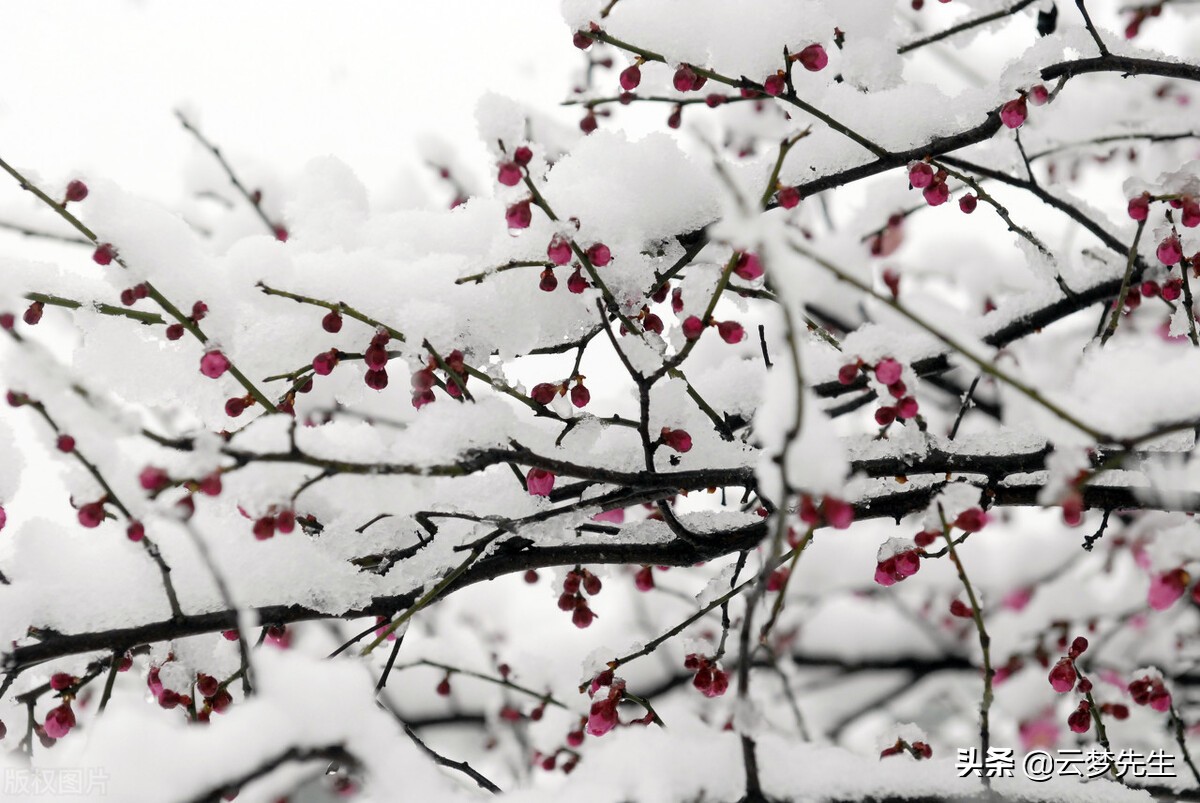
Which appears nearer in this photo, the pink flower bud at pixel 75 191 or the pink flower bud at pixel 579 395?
the pink flower bud at pixel 75 191

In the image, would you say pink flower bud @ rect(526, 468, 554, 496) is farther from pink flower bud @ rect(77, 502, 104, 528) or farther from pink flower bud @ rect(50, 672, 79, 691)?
pink flower bud @ rect(50, 672, 79, 691)

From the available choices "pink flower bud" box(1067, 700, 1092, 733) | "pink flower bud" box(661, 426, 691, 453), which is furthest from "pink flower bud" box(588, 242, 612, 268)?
"pink flower bud" box(1067, 700, 1092, 733)

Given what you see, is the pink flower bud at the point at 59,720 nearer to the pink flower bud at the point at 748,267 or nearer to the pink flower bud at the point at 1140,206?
the pink flower bud at the point at 748,267

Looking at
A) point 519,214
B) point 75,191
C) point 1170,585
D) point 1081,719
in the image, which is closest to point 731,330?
point 519,214

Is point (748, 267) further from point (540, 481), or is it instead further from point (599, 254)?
point (540, 481)

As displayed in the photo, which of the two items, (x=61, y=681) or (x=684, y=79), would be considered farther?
(x=684, y=79)

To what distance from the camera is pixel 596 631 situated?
4.50m

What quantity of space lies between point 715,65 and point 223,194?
2356 millimetres

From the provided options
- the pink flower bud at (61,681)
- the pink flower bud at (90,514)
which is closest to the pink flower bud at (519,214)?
the pink flower bud at (90,514)

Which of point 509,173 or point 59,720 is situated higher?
point 509,173

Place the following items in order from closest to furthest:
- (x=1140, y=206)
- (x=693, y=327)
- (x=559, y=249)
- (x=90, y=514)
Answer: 1. (x=90, y=514)
2. (x=693, y=327)
3. (x=559, y=249)
4. (x=1140, y=206)

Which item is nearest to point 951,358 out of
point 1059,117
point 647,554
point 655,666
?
point 647,554

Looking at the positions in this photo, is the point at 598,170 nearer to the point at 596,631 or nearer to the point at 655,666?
the point at 655,666

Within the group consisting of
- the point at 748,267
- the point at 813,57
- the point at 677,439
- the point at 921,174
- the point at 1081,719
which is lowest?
the point at 1081,719
